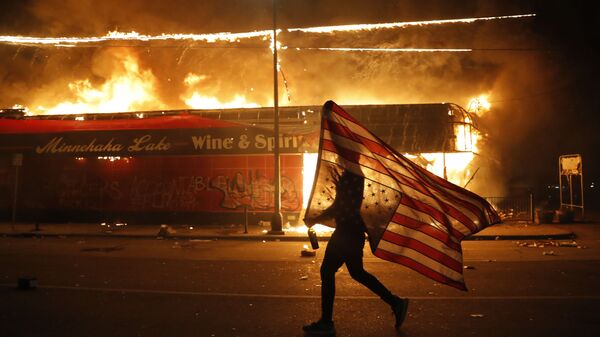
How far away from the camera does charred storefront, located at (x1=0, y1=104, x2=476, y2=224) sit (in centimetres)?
1905

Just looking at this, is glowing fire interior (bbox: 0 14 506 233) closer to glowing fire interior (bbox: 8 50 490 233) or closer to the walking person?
glowing fire interior (bbox: 8 50 490 233)

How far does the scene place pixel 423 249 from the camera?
5113 mm

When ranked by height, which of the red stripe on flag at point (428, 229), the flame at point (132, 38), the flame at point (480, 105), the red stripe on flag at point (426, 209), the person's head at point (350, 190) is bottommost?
the red stripe on flag at point (428, 229)

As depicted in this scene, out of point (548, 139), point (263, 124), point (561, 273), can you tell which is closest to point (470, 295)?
point (561, 273)

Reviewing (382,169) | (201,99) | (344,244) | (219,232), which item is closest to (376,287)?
(344,244)

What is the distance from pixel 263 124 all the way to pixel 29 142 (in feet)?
33.1

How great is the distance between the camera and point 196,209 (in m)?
19.5

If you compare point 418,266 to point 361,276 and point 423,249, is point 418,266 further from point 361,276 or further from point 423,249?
point 361,276

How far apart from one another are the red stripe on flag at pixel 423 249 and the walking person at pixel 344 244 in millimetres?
304

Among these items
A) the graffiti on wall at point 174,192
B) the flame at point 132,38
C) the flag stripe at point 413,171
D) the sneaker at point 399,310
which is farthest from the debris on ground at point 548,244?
the flame at point 132,38

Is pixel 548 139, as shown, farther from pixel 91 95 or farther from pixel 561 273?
pixel 91 95

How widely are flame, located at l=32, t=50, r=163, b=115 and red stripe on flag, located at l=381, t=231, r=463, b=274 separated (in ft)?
75.6

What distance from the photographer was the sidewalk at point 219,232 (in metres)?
14.9

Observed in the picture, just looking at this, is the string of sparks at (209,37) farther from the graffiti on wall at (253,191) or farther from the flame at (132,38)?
the graffiti on wall at (253,191)
